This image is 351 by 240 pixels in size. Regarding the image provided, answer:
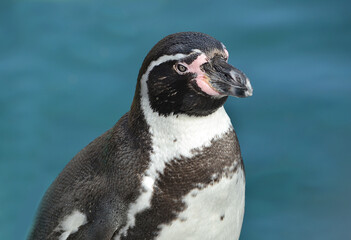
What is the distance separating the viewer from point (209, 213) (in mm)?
1596

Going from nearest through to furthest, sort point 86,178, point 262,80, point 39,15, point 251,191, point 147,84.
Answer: point 147,84, point 86,178, point 251,191, point 262,80, point 39,15

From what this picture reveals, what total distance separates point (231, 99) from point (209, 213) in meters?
1.24

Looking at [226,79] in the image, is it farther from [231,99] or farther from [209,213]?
[231,99]

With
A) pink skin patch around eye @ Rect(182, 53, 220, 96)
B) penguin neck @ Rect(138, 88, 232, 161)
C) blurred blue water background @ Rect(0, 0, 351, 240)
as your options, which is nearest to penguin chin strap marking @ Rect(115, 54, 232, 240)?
penguin neck @ Rect(138, 88, 232, 161)

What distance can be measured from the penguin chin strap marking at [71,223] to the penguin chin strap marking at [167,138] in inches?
5.4

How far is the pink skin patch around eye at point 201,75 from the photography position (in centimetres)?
144

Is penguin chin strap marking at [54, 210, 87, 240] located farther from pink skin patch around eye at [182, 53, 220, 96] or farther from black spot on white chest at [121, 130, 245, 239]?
pink skin patch around eye at [182, 53, 220, 96]

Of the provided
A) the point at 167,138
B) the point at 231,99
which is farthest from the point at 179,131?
the point at 231,99

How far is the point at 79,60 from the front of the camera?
305cm

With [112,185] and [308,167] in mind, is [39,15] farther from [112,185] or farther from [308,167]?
[112,185]

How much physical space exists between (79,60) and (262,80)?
909mm

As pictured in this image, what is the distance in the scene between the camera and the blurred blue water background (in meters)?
2.48

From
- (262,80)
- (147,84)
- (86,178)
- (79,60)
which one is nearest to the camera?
(147,84)

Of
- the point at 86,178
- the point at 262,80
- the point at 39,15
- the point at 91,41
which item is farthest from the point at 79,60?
the point at 86,178
